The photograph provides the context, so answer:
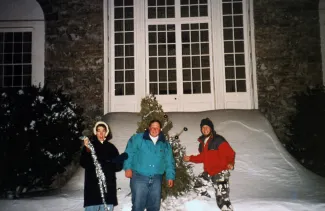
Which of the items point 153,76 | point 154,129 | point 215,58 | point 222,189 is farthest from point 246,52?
point 154,129

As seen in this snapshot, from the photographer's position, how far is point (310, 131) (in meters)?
6.96

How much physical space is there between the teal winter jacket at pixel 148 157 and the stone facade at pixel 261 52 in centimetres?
482

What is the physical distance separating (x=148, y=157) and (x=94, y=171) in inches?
26.5

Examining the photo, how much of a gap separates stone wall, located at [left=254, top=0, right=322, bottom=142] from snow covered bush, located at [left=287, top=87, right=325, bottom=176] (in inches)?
23.4

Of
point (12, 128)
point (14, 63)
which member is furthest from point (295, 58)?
point (14, 63)

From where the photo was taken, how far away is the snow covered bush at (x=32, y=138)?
17.9 ft

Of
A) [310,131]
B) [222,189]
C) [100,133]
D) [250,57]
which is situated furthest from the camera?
[250,57]

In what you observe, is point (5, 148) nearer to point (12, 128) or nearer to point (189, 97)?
point (12, 128)

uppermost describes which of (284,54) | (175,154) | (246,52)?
(246,52)

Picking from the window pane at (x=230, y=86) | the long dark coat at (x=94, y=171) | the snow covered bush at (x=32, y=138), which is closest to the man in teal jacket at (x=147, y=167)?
the long dark coat at (x=94, y=171)

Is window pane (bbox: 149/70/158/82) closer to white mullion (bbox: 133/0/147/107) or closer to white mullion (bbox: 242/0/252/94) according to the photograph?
white mullion (bbox: 133/0/147/107)

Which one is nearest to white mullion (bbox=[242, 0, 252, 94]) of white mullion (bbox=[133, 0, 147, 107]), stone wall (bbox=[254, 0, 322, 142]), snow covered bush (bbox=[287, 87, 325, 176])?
stone wall (bbox=[254, 0, 322, 142])

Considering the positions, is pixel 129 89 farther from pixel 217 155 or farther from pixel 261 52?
pixel 217 155

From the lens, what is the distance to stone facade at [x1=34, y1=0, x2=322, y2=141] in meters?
8.18
